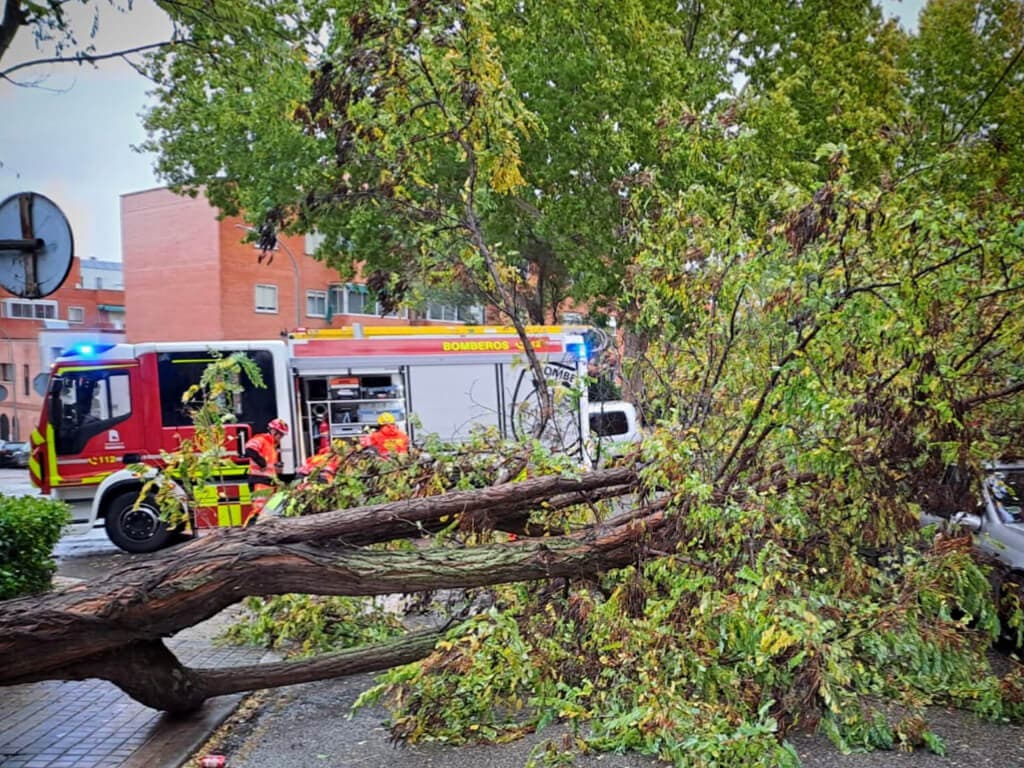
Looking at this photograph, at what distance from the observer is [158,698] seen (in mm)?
4875

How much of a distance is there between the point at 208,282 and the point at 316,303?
501 cm

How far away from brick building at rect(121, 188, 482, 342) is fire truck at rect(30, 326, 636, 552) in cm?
2020

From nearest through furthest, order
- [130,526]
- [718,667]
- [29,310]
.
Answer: [718,667] < [130,526] < [29,310]

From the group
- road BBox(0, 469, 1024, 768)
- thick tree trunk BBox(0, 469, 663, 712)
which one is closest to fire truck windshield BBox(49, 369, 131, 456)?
road BBox(0, 469, 1024, 768)

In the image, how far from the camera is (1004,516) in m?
6.48

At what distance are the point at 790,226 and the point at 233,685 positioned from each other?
13.2 ft

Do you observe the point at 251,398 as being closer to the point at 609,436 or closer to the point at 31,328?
the point at 609,436

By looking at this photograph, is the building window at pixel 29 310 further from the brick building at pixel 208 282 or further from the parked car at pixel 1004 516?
the parked car at pixel 1004 516

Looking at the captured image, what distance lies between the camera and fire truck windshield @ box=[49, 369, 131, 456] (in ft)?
37.2

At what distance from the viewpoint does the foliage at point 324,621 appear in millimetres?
6113

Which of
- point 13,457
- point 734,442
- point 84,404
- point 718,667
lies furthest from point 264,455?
point 13,457

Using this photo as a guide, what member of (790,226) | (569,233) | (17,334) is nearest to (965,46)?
(569,233)

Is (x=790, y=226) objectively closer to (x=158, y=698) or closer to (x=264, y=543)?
(x=264, y=543)

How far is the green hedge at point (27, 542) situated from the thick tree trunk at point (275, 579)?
7.17ft
